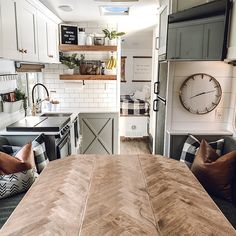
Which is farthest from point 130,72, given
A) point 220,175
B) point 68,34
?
point 220,175

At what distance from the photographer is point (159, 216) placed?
1120mm

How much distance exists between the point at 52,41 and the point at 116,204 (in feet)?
9.86

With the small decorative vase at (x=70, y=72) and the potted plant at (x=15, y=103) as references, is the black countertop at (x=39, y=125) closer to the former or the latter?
the potted plant at (x=15, y=103)

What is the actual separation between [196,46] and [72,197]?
172cm

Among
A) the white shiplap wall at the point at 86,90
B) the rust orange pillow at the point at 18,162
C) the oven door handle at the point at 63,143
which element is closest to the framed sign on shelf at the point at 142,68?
the white shiplap wall at the point at 86,90

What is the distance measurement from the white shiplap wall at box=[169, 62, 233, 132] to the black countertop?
122 centimetres

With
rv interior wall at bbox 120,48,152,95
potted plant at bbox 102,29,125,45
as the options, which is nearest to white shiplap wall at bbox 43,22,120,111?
potted plant at bbox 102,29,125,45

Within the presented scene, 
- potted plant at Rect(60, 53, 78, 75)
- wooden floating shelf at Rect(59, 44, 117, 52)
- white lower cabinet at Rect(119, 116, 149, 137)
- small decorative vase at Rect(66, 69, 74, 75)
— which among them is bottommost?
white lower cabinet at Rect(119, 116, 149, 137)

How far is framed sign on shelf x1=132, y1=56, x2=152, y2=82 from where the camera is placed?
7613 millimetres

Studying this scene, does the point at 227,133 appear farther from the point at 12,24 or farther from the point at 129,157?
the point at 12,24

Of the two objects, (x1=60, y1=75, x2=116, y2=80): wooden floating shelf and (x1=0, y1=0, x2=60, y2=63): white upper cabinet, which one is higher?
(x1=0, y1=0, x2=60, y2=63): white upper cabinet

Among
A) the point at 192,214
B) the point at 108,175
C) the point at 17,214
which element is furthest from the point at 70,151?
the point at 192,214

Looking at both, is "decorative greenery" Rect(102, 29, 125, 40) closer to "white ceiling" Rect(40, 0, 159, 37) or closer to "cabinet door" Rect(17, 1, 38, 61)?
"white ceiling" Rect(40, 0, 159, 37)

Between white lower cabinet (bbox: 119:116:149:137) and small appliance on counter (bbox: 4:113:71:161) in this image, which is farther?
white lower cabinet (bbox: 119:116:149:137)
